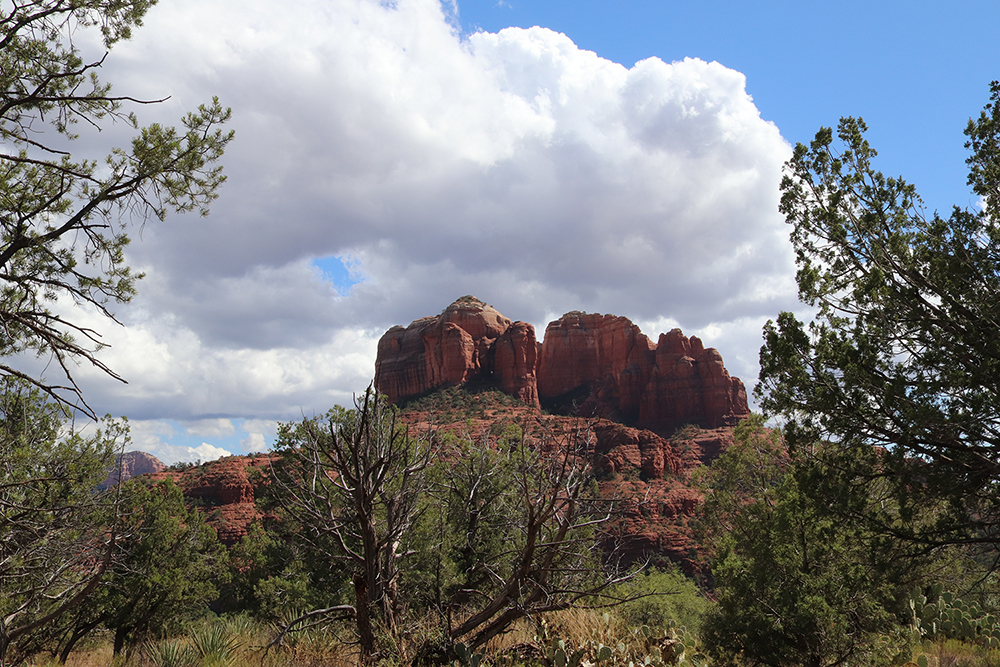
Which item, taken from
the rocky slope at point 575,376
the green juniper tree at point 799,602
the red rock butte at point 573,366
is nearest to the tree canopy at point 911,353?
the green juniper tree at point 799,602

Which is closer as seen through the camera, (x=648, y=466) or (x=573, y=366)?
(x=648, y=466)

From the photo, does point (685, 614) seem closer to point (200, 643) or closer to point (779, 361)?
point (779, 361)

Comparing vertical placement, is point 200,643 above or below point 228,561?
above

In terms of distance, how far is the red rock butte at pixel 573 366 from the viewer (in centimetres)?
10219

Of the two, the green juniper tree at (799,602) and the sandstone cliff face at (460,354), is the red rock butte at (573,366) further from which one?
the green juniper tree at (799,602)

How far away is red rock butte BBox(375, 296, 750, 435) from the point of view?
10219 cm

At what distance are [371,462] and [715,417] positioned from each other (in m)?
99.3

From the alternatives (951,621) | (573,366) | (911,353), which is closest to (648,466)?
(573,366)

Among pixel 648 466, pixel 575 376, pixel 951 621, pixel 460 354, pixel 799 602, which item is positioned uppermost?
pixel 460 354

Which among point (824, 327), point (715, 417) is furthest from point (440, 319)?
Result: point (824, 327)

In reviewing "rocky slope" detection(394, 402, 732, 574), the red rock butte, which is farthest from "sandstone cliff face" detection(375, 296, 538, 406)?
"rocky slope" detection(394, 402, 732, 574)

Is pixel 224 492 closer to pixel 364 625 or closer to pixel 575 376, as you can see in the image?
pixel 364 625

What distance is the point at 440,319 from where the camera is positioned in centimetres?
11550

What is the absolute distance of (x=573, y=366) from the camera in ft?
376
